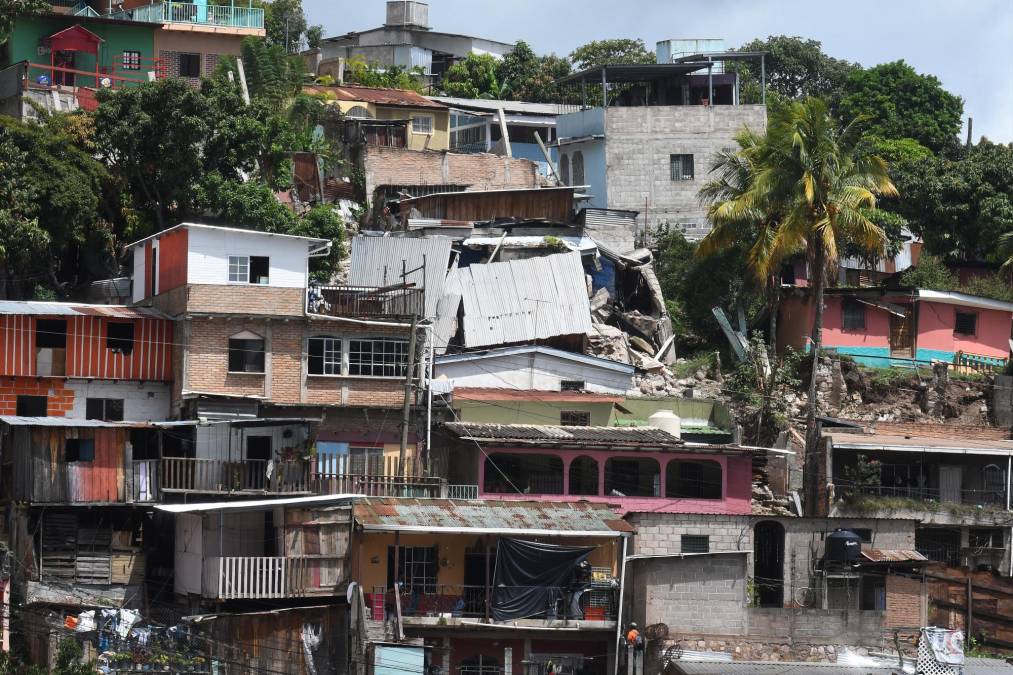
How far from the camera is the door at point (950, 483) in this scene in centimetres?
5006

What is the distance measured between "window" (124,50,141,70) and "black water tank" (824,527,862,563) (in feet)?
109

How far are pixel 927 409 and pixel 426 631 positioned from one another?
21060mm

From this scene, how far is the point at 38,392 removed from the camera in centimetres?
4466

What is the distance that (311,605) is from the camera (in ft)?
132

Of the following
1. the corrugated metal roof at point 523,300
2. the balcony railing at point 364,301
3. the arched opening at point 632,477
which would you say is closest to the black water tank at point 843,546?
the arched opening at point 632,477

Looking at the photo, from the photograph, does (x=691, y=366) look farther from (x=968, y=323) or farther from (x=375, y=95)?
(x=375, y=95)

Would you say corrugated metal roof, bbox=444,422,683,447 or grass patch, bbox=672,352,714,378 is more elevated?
grass patch, bbox=672,352,714,378

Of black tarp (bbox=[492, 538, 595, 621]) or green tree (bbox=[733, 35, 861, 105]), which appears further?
green tree (bbox=[733, 35, 861, 105])

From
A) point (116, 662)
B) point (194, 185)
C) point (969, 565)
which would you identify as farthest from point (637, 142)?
point (116, 662)

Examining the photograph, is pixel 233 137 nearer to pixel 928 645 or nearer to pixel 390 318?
pixel 390 318

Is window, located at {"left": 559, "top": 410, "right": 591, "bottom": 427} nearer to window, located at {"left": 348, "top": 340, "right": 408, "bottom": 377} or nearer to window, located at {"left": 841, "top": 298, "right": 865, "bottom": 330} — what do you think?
window, located at {"left": 348, "top": 340, "right": 408, "bottom": 377}

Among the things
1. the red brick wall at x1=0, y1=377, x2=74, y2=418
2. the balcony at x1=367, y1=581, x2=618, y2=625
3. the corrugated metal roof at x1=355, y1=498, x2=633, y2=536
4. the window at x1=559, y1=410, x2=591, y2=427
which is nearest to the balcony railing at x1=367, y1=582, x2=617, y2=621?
the balcony at x1=367, y1=581, x2=618, y2=625

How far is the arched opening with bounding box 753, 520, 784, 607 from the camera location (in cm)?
4353

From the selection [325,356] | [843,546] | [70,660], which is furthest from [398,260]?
[70,660]
